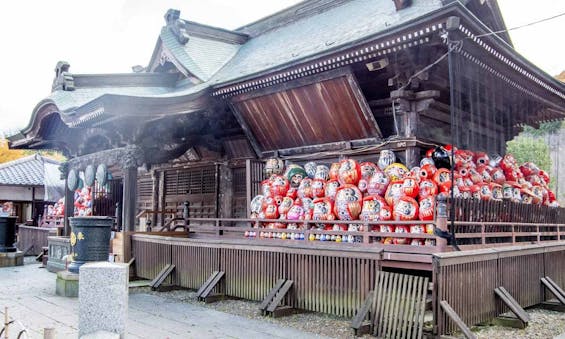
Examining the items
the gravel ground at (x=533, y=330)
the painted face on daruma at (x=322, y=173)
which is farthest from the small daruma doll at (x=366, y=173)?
the gravel ground at (x=533, y=330)

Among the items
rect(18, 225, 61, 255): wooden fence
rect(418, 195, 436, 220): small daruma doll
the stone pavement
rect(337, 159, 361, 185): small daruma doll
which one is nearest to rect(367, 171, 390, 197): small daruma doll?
rect(337, 159, 361, 185): small daruma doll

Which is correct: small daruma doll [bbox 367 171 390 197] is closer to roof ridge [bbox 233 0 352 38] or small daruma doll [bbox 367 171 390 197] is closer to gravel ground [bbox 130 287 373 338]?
gravel ground [bbox 130 287 373 338]

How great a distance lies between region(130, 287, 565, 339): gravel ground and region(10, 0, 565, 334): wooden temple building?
23 cm

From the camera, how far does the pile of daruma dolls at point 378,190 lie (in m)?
9.05

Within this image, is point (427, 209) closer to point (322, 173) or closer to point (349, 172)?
point (349, 172)

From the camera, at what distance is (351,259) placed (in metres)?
8.36

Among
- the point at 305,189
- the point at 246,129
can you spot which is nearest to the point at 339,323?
the point at 305,189

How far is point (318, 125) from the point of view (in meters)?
11.6

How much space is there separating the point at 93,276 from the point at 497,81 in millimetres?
10315

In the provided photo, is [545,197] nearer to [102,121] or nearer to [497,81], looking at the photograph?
[497,81]

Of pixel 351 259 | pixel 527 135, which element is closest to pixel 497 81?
pixel 351 259

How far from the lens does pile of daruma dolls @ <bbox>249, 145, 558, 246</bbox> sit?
905cm

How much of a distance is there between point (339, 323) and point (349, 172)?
3.28 metres

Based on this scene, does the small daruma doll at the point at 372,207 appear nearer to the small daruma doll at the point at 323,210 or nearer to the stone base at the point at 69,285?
the small daruma doll at the point at 323,210
